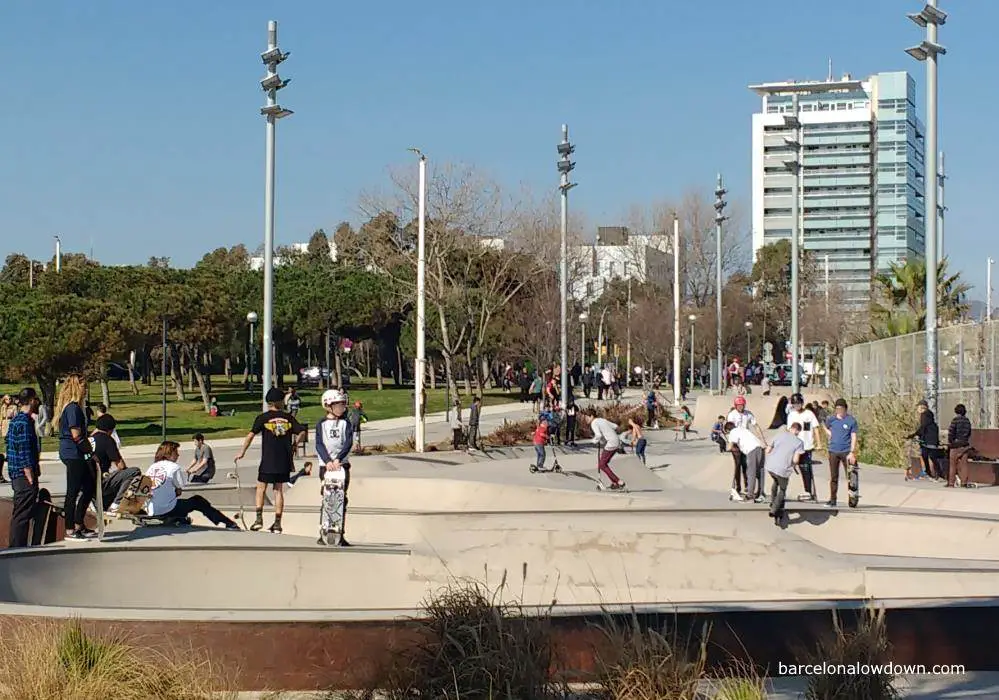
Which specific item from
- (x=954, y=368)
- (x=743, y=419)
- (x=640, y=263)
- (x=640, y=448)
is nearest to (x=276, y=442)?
(x=743, y=419)

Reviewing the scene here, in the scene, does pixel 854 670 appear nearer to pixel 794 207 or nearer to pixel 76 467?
pixel 76 467

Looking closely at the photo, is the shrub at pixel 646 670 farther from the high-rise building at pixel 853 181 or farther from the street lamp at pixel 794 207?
the high-rise building at pixel 853 181

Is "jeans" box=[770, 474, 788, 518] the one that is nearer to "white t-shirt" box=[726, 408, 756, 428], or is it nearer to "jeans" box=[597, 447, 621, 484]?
"white t-shirt" box=[726, 408, 756, 428]

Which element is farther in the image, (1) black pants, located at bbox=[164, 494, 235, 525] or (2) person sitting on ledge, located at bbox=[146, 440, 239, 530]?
(1) black pants, located at bbox=[164, 494, 235, 525]

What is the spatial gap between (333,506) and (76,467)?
282 centimetres

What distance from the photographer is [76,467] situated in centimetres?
1325

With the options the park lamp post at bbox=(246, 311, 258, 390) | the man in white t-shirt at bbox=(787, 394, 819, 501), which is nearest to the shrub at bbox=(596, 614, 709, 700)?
the man in white t-shirt at bbox=(787, 394, 819, 501)

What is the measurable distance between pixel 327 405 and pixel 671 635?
640 cm

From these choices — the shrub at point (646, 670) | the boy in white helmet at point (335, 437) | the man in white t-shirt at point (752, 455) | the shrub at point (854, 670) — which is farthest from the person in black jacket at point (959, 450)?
the shrub at point (646, 670)

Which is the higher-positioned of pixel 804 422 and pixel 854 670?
pixel 804 422

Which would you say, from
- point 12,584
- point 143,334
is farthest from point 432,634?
point 143,334

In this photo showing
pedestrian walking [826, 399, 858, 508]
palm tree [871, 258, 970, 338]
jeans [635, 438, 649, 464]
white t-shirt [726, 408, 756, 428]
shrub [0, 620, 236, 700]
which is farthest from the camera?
palm tree [871, 258, 970, 338]

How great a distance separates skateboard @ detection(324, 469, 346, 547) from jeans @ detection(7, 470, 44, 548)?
3123 mm

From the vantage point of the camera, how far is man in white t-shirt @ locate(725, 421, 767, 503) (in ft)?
58.8
